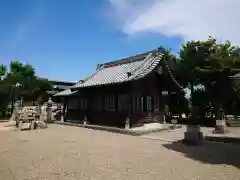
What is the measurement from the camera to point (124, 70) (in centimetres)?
2083

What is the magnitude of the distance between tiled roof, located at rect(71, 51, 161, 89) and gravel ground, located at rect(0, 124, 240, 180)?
7.28m

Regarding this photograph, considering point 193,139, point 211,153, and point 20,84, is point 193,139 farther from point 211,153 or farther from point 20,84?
point 20,84

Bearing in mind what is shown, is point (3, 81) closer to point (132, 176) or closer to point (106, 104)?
point (106, 104)

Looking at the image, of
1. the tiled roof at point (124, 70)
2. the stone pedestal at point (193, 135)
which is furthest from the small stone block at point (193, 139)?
the tiled roof at point (124, 70)

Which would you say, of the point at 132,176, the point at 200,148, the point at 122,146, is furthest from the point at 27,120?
the point at 132,176

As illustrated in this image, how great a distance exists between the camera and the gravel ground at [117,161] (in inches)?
263

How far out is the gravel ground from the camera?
6672 millimetres

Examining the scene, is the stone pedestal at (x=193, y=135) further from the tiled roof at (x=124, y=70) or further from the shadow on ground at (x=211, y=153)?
the tiled roof at (x=124, y=70)

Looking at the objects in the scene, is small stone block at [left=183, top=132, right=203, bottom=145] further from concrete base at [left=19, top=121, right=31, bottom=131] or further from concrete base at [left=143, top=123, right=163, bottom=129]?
concrete base at [left=19, top=121, right=31, bottom=131]

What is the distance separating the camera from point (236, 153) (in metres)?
9.71

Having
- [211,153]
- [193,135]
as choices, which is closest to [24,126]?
[193,135]

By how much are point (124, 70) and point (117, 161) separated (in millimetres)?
13194

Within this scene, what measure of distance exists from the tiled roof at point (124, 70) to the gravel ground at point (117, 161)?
287 inches

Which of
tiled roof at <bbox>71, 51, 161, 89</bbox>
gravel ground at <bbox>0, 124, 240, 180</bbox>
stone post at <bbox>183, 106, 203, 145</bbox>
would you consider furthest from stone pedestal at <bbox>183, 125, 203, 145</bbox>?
tiled roof at <bbox>71, 51, 161, 89</bbox>
